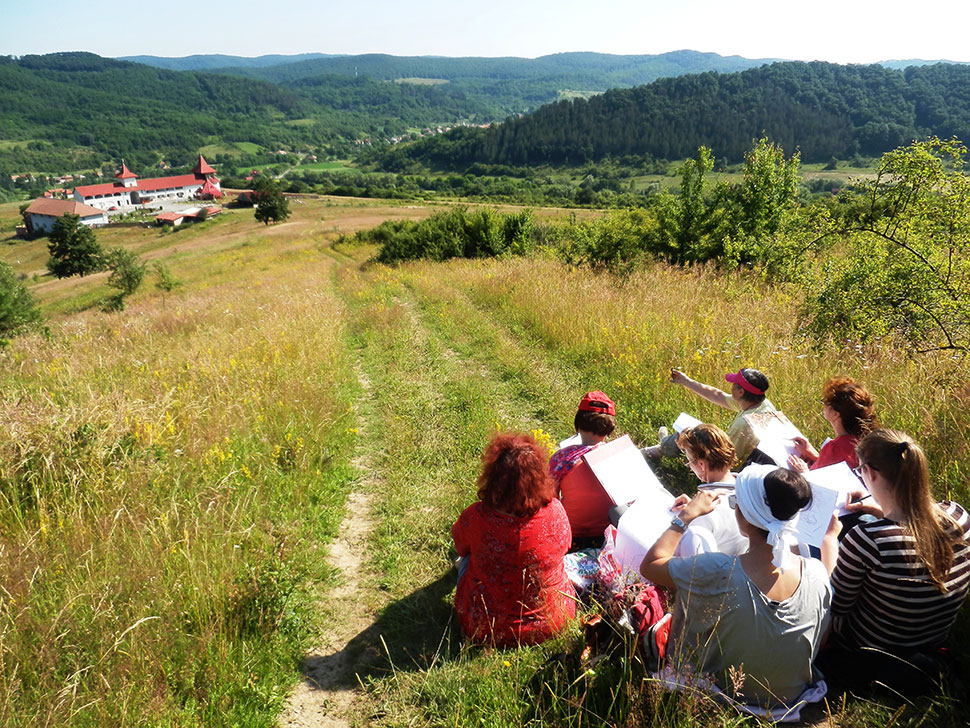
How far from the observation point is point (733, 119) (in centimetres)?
13712

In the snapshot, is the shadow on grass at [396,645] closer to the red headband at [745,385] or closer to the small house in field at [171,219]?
the red headband at [745,385]

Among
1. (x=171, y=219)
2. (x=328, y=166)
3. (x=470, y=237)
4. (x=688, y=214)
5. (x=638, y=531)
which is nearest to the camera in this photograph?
(x=638, y=531)

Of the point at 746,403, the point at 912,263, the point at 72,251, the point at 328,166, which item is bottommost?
the point at 72,251

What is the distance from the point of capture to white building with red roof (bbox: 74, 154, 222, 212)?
112 meters

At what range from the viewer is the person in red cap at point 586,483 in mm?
3855

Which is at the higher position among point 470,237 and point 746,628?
point 746,628

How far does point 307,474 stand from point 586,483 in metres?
2.66

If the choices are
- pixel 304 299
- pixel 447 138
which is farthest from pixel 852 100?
pixel 304 299

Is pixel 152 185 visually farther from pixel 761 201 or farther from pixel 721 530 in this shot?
pixel 721 530

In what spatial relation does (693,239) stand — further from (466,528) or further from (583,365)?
(466,528)

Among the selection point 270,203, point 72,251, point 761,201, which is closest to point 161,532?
point 761,201

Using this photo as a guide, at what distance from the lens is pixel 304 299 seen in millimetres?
12938

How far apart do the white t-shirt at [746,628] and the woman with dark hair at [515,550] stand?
77 centimetres

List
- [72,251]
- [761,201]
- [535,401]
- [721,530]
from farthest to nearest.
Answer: [72,251] → [761,201] → [535,401] → [721,530]
